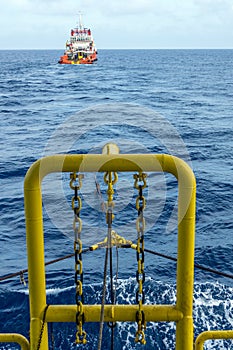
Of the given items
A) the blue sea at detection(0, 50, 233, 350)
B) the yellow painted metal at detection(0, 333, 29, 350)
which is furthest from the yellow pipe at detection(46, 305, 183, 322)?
the blue sea at detection(0, 50, 233, 350)

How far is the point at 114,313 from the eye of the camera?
4.20m

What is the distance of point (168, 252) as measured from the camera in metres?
16.9

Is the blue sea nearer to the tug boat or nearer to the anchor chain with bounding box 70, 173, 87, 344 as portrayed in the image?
the anchor chain with bounding box 70, 173, 87, 344

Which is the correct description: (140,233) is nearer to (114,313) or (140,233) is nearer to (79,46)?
(114,313)

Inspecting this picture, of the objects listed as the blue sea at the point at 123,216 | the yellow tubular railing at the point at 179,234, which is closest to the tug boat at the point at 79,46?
the blue sea at the point at 123,216

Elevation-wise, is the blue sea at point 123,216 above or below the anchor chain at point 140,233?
below

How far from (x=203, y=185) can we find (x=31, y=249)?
21.5 meters

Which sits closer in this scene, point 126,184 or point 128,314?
point 128,314

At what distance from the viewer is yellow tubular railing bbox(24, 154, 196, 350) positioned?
12.7ft

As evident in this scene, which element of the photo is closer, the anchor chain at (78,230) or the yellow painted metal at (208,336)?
the anchor chain at (78,230)

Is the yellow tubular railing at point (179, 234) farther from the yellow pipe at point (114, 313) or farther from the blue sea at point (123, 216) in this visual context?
the blue sea at point (123, 216)

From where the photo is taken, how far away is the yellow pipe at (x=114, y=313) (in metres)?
4.17

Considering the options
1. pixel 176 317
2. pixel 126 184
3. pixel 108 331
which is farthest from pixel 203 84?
pixel 176 317

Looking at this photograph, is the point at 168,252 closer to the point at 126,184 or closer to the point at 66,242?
the point at 66,242
